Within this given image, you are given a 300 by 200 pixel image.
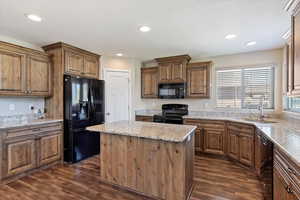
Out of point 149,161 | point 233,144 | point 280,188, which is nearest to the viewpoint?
point 280,188

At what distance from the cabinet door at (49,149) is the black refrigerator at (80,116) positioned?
0.13 m

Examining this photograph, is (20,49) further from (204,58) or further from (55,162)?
(204,58)

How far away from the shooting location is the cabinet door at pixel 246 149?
113 inches

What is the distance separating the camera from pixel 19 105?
316 cm

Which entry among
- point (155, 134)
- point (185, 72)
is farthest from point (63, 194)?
point (185, 72)

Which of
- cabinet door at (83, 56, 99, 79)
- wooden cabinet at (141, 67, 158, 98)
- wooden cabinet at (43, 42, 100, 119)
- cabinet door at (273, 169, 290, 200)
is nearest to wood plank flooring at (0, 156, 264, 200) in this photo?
cabinet door at (273, 169, 290, 200)

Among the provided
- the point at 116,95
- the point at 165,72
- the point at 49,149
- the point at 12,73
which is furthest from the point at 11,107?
the point at 165,72

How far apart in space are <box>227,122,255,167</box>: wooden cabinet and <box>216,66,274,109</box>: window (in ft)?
3.00

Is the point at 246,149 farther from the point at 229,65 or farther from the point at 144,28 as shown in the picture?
the point at 144,28

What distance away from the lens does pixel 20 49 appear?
2875 millimetres

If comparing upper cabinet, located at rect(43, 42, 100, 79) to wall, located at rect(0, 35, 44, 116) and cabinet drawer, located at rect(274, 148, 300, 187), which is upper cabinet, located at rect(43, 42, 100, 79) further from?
cabinet drawer, located at rect(274, 148, 300, 187)

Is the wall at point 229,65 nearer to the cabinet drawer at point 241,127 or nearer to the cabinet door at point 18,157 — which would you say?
the cabinet drawer at point 241,127

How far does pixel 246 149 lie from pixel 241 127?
404mm

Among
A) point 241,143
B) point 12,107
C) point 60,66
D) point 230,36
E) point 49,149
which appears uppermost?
point 230,36
